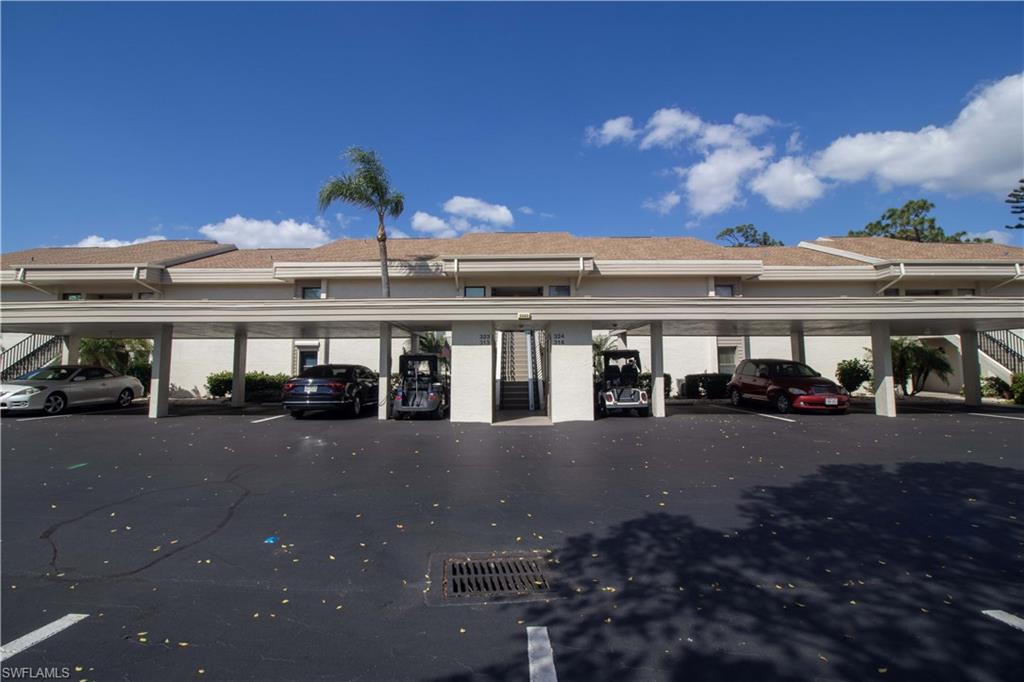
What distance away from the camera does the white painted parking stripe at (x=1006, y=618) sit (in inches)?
125

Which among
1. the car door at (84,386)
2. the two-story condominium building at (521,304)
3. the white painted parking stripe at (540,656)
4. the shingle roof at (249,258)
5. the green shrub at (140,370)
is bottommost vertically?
the white painted parking stripe at (540,656)

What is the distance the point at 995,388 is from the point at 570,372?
18543mm

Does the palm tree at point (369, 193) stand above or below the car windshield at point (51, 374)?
above

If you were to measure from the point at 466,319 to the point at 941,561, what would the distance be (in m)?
10.1

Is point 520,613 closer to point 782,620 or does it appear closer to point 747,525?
point 782,620

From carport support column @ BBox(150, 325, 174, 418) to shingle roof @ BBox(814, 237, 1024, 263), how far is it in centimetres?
2536

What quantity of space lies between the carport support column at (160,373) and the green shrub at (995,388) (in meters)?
28.9

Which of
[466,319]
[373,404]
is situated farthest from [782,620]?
[373,404]

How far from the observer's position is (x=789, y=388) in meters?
14.4

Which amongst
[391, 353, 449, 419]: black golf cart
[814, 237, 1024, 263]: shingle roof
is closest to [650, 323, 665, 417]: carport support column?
[391, 353, 449, 419]: black golf cart

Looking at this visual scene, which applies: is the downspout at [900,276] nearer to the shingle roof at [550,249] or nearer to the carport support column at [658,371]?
the shingle roof at [550,249]

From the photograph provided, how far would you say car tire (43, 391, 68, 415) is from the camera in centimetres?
1412

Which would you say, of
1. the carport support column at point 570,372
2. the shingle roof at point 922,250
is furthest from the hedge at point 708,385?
the carport support column at point 570,372

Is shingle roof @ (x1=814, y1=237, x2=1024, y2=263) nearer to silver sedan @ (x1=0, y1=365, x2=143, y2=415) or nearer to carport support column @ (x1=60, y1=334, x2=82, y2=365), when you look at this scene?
silver sedan @ (x1=0, y1=365, x2=143, y2=415)
